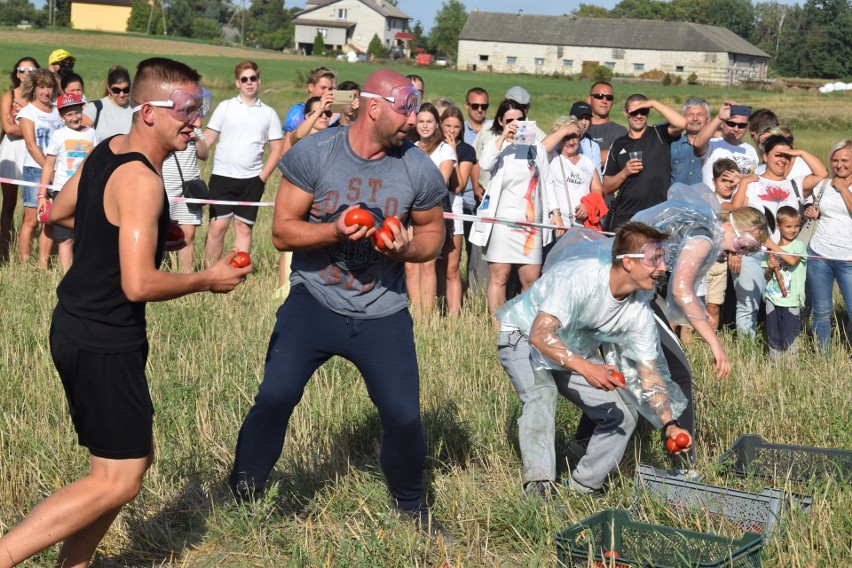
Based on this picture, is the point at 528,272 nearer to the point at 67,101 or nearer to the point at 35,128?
the point at 67,101

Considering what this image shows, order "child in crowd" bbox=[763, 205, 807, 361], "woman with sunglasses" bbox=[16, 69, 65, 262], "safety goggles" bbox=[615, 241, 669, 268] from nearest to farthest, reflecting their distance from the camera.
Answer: "safety goggles" bbox=[615, 241, 669, 268] < "child in crowd" bbox=[763, 205, 807, 361] < "woman with sunglasses" bbox=[16, 69, 65, 262]

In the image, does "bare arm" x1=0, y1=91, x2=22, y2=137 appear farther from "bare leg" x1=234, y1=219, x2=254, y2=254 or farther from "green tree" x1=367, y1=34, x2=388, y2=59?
"green tree" x1=367, y1=34, x2=388, y2=59

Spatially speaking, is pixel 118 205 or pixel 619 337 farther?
pixel 619 337

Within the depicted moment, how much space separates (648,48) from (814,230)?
370 ft

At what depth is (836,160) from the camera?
9328mm

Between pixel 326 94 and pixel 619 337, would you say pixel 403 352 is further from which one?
pixel 326 94

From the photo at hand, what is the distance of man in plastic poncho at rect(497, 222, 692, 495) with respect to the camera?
554 centimetres

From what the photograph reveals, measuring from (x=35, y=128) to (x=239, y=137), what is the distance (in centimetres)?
216

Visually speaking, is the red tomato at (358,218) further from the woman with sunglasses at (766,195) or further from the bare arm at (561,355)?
the woman with sunglasses at (766,195)

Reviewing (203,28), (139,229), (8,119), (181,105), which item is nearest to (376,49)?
(203,28)

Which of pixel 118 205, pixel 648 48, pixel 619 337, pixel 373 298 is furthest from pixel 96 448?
pixel 648 48

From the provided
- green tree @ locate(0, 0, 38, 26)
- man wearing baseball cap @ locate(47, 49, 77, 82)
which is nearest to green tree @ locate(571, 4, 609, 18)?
green tree @ locate(0, 0, 38, 26)

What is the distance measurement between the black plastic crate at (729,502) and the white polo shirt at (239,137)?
666 cm

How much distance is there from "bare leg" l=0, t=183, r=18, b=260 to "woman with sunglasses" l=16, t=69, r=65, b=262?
252 millimetres
